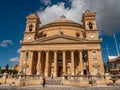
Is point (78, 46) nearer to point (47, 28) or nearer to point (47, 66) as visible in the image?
point (47, 66)

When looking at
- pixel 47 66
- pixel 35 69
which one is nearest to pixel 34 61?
pixel 35 69

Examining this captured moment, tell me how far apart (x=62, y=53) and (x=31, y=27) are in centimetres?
1336

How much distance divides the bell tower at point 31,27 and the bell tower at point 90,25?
15.6 metres

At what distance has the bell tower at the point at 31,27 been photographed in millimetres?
40300

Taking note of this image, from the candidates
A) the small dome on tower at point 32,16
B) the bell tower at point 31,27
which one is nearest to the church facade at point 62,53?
the bell tower at point 31,27

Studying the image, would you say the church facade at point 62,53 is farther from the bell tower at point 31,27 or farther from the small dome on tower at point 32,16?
the small dome on tower at point 32,16

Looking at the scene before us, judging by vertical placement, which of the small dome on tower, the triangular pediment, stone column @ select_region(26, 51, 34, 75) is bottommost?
stone column @ select_region(26, 51, 34, 75)

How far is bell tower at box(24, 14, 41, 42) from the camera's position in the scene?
4030 centimetres

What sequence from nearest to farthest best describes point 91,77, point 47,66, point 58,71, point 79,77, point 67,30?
point 79,77
point 91,77
point 47,66
point 58,71
point 67,30

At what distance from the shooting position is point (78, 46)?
36906 millimetres

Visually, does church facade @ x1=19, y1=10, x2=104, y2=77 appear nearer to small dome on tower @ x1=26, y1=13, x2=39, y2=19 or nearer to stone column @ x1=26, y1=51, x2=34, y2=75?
stone column @ x1=26, y1=51, x2=34, y2=75

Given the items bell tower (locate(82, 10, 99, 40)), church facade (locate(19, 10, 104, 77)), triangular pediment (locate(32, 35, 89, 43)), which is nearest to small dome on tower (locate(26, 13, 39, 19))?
church facade (locate(19, 10, 104, 77))

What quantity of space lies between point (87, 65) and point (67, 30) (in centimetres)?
1428

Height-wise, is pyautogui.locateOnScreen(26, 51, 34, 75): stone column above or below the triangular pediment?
below
